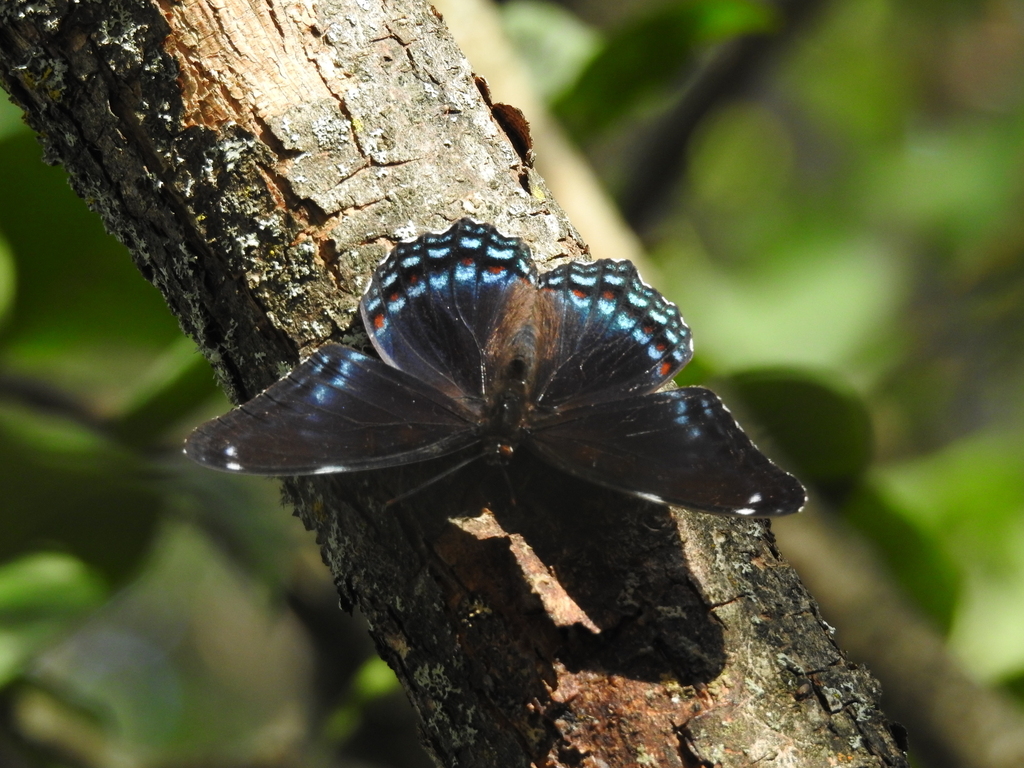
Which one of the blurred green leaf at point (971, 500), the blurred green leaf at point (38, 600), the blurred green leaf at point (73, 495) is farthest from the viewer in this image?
the blurred green leaf at point (971, 500)

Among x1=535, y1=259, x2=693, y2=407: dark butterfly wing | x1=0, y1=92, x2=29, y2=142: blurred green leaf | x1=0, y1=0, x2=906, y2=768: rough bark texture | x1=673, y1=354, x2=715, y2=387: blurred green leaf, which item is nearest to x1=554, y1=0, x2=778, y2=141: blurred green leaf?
x1=673, y1=354, x2=715, y2=387: blurred green leaf

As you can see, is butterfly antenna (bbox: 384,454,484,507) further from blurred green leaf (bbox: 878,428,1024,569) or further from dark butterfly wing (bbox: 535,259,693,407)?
blurred green leaf (bbox: 878,428,1024,569)

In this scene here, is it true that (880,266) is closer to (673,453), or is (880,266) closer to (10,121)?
(673,453)

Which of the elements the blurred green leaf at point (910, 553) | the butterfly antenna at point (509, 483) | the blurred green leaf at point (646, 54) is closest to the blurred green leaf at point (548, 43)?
the blurred green leaf at point (646, 54)

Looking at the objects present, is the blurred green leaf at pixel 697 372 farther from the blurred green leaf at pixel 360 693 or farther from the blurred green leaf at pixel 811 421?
the blurred green leaf at pixel 360 693

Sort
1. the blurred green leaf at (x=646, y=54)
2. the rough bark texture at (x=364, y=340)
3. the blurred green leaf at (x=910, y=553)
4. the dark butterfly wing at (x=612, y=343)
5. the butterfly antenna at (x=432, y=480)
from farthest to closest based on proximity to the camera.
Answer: the blurred green leaf at (x=646, y=54), the blurred green leaf at (x=910, y=553), the dark butterfly wing at (x=612, y=343), the butterfly antenna at (x=432, y=480), the rough bark texture at (x=364, y=340)

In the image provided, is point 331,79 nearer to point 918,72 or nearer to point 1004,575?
point 1004,575
